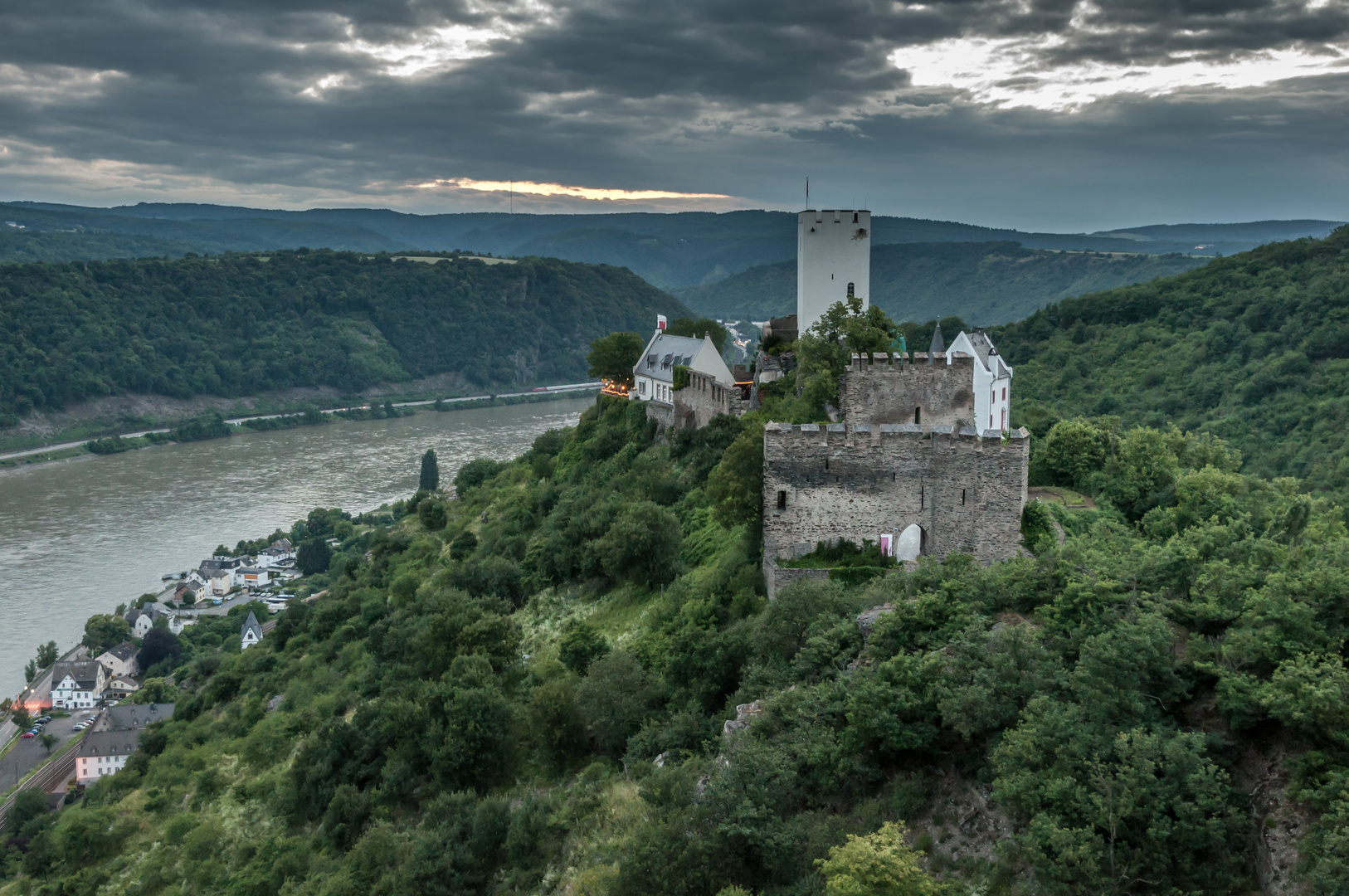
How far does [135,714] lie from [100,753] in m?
3.05

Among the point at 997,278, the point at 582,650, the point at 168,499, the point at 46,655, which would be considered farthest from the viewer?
the point at 997,278

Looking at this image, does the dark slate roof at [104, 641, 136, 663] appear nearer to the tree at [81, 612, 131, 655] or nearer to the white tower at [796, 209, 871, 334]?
the tree at [81, 612, 131, 655]

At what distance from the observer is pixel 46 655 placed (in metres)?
55.0

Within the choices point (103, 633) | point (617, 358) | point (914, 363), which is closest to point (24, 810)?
point (103, 633)

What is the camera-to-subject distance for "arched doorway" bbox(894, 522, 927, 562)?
18688 millimetres

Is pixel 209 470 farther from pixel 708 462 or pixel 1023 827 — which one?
pixel 1023 827

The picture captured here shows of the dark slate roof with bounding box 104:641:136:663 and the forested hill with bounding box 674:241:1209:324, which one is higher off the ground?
the forested hill with bounding box 674:241:1209:324

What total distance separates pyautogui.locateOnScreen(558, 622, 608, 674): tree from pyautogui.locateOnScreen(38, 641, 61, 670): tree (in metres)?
45.4

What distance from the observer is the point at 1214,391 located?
51.1 meters

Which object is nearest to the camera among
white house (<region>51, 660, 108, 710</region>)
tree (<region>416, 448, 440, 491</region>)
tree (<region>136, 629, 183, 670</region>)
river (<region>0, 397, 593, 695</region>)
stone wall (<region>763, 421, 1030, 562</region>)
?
stone wall (<region>763, 421, 1030, 562</region>)

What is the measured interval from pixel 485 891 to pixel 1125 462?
1731cm

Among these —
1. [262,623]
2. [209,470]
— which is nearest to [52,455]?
[209,470]

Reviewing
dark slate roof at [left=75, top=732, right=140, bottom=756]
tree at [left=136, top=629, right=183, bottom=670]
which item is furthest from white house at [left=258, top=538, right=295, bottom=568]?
dark slate roof at [left=75, top=732, right=140, bottom=756]

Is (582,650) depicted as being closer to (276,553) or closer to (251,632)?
(251,632)
